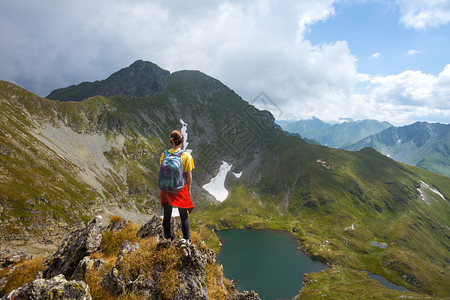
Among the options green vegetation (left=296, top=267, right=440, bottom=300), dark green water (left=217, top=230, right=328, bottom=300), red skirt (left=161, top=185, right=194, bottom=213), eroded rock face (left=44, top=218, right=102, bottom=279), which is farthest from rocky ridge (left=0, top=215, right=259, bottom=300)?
green vegetation (left=296, top=267, right=440, bottom=300)

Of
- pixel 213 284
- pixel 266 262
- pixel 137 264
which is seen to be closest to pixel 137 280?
pixel 137 264

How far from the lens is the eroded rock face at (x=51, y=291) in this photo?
5.93m

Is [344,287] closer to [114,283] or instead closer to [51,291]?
[114,283]

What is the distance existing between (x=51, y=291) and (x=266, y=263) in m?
142

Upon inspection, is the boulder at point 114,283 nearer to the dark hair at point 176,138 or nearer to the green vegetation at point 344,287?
the dark hair at point 176,138

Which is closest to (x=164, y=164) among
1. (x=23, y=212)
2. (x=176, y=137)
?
(x=176, y=137)

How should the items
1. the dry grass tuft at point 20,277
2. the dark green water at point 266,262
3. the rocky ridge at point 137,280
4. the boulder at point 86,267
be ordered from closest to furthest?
the rocky ridge at point 137,280
the boulder at point 86,267
the dry grass tuft at point 20,277
the dark green water at point 266,262

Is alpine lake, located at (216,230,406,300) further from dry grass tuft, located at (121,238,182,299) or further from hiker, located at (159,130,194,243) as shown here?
hiker, located at (159,130,194,243)

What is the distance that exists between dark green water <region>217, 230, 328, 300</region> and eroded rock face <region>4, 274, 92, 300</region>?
3877 inches

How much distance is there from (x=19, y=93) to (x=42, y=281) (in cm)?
24900

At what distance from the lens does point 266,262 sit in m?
128

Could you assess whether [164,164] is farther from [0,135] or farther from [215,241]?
[0,135]

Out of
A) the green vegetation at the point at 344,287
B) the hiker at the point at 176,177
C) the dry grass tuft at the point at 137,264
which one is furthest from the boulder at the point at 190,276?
the green vegetation at the point at 344,287

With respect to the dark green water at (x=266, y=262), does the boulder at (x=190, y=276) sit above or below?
above
